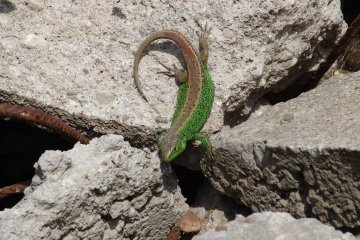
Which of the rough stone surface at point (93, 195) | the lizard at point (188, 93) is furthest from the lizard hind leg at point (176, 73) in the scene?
the rough stone surface at point (93, 195)

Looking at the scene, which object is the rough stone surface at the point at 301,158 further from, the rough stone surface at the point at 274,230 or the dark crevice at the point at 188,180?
the dark crevice at the point at 188,180

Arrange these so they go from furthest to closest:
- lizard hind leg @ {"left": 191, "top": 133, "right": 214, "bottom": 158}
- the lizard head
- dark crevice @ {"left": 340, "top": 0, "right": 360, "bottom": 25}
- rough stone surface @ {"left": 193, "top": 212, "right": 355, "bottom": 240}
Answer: dark crevice @ {"left": 340, "top": 0, "right": 360, "bottom": 25} < lizard hind leg @ {"left": 191, "top": 133, "right": 214, "bottom": 158} < the lizard head < rough stone surface @ {"left": 193, "top": 212, "right": 355, "bottom": 240}

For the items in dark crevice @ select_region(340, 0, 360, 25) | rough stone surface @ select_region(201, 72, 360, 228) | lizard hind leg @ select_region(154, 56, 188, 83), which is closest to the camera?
rough stone surface @ select_region(201, 72, 360, 228)

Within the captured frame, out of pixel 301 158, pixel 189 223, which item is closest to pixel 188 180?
pixel 189 223

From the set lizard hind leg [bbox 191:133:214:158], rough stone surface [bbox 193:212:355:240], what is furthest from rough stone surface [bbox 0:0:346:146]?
rough stone surface [bbox 193:212:355:240]

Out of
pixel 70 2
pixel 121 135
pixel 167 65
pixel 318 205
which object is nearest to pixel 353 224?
pixel 318 205

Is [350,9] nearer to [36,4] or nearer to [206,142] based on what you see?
[206,142]

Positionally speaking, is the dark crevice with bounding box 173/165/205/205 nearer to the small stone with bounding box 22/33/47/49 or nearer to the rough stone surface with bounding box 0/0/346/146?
the rough stone surface with bounding box 0/0/346/146
